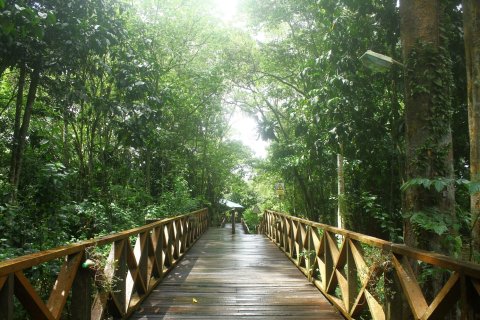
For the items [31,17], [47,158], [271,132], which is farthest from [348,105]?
[47,158]

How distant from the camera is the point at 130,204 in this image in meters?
9.92

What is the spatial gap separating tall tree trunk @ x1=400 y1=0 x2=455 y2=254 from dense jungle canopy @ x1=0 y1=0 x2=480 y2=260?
1cm

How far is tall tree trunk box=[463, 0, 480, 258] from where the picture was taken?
394 centimetres

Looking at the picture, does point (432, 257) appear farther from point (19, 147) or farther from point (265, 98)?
point (265, 98)

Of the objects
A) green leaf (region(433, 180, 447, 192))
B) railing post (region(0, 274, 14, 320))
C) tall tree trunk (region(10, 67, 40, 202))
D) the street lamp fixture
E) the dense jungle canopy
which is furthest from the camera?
tall tree trunk (region(10, 67, 40, 202))

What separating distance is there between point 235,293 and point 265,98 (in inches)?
428

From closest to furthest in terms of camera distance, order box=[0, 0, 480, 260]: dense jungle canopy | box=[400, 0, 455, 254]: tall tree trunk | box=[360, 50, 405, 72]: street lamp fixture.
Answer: box=[400, 0, 455, 254]: tall tree trunk
box=[0, 0, 480, 260]: dense jungle canopy
box=[360, 50, 405, 72]: street lamp fixture

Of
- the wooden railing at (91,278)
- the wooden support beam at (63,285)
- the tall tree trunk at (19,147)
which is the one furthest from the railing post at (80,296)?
the tall tree trunk at (19,147)

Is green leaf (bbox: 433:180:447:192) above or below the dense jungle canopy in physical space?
below

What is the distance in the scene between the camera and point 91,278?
297 cm

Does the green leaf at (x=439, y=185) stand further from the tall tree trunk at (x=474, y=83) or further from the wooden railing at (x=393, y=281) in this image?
the tall tree trunk at (x=474, y=83)

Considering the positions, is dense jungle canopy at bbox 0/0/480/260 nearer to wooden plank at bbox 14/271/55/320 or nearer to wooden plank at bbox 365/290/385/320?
wooden plank at bbox 365/290/385/320

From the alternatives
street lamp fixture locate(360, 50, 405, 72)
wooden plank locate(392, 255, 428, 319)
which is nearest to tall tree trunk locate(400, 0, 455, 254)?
street lamp fixture locate(360, 50, 405, 72)

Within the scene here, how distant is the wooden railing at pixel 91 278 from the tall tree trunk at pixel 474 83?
11.7ft
